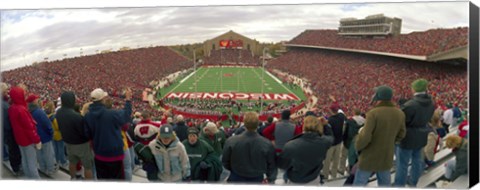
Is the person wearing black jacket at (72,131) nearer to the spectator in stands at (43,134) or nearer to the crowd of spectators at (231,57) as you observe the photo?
the spectator in stands at (43,134)

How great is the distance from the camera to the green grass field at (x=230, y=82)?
7156 mm

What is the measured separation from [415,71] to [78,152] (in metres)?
4.64

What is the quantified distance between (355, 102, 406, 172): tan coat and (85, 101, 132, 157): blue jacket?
2.91m

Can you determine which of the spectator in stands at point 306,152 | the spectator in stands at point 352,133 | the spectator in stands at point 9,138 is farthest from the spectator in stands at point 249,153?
the spectator in stands at point 9,138

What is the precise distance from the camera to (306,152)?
5258 mm

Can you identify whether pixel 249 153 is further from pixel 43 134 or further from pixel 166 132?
pixel 43 134

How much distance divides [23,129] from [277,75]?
3682 mm

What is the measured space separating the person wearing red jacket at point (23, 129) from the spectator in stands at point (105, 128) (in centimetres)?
98

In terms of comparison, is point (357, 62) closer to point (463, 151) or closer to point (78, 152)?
point (463, 151)

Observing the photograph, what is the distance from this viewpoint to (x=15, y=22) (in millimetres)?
7617

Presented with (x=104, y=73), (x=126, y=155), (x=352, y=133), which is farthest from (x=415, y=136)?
(x=104, y=73)

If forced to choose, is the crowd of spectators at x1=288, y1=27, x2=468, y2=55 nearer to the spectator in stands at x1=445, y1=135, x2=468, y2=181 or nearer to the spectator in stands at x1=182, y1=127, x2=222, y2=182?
the spectator in stands at x1=445, y1=135, x2=468, y2=181

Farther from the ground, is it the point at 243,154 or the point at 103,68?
the point at 103,68

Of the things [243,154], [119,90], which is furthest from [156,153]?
[119,90]
